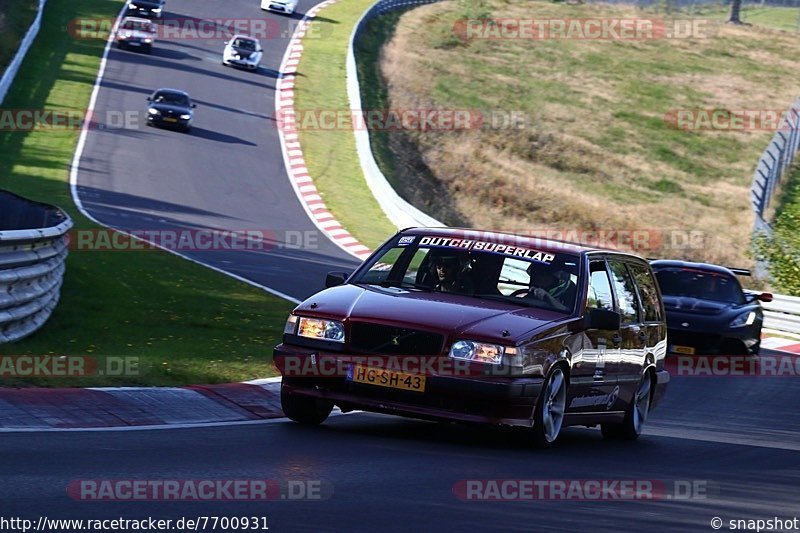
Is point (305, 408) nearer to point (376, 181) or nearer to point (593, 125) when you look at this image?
point (376, 181)

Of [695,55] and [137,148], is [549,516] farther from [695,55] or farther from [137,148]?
[695,55]

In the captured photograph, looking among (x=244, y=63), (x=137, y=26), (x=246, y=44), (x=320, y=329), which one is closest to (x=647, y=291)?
(x=320, y=329)

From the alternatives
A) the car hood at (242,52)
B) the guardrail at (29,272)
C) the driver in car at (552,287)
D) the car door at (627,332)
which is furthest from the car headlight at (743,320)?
the car hood at (242,52)

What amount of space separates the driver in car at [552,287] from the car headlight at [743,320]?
389 inches

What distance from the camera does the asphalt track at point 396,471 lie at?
263 inches

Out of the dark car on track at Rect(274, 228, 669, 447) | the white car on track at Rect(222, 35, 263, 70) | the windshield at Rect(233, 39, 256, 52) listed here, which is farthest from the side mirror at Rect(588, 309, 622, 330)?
the windshield at Rect(233, 39, 256, 52)

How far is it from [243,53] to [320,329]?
4208 cm

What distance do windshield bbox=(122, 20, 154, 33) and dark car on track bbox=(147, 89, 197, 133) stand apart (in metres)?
11.2

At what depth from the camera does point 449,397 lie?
9.14 m

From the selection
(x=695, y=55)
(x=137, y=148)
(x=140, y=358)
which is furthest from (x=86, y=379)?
(x=695, y=55)

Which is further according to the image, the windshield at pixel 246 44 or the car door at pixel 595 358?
the windshield at pixel 246 44

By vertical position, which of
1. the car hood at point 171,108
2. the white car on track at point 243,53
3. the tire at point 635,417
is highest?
the tire at point 635,417

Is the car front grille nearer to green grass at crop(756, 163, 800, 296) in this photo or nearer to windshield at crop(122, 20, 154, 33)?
green grass at crop(756, 163, 800, 296)

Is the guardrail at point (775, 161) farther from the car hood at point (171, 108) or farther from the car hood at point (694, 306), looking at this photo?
the car hood at point (694, 306)
